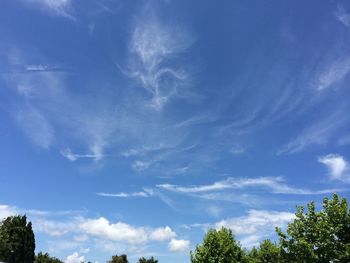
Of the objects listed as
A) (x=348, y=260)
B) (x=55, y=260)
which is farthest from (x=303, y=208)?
(x=55, y=260)

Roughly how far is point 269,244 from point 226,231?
733 centimetres

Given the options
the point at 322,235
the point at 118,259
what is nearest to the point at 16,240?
the point at 118,259

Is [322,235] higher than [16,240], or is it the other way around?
[16,240]

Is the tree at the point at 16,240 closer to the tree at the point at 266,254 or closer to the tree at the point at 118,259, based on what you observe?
the tree at the point at 118,259

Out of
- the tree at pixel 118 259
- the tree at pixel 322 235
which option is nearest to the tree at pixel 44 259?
the tree at pixel 118 259

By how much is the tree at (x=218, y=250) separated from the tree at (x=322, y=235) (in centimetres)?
1300

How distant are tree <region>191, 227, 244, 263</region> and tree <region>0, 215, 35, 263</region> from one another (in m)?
46.1

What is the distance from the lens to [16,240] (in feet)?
263

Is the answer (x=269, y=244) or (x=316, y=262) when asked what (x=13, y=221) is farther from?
(x=316, y=262)

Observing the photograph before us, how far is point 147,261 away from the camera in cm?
8844

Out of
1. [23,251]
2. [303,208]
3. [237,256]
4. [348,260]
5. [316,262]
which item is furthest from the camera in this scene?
[23,251]

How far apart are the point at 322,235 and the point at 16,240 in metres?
69.5

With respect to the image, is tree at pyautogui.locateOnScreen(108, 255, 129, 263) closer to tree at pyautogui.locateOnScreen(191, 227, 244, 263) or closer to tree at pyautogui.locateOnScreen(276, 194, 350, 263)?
tree at pyautogui.locateOnScreen(191, 227, 244, 263)

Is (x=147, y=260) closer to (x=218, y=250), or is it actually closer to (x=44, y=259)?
(x=44, y=259)
